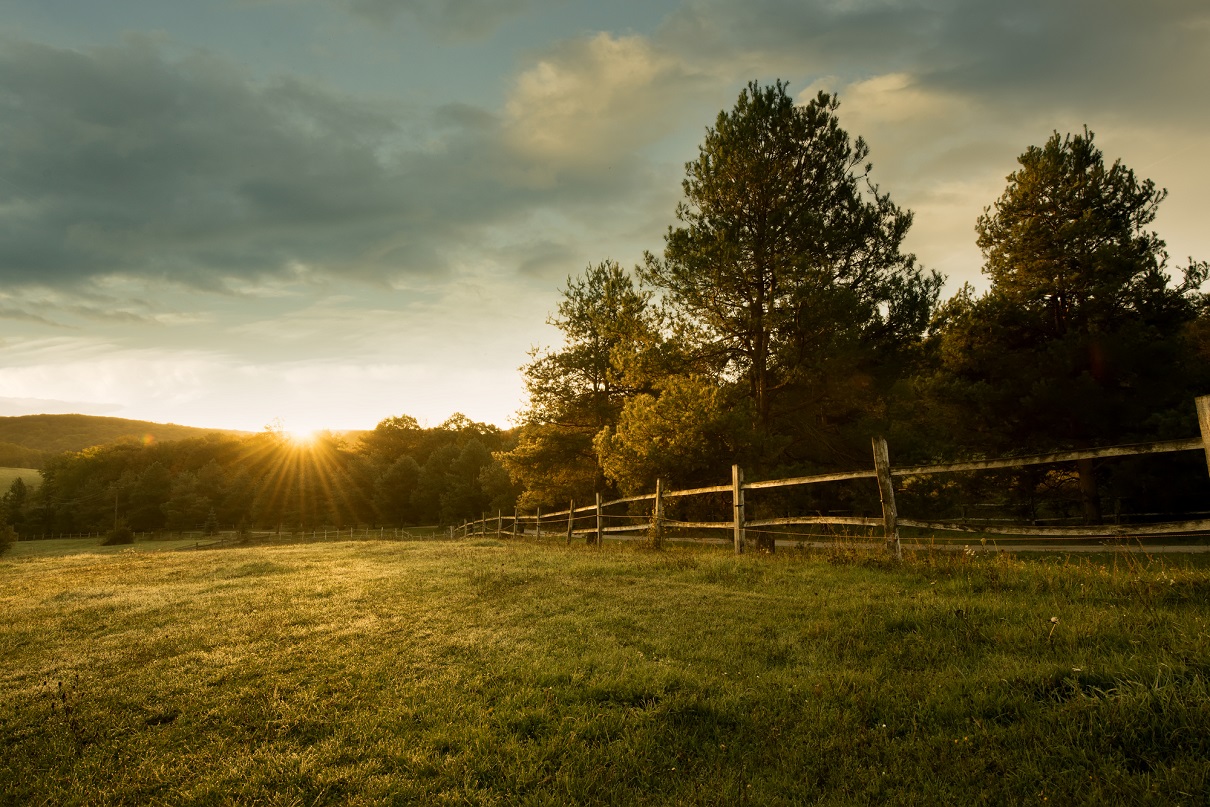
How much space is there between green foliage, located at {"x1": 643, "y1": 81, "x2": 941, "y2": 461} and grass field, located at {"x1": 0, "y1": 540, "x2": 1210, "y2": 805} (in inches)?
380

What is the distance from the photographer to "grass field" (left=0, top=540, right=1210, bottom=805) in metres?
3.21

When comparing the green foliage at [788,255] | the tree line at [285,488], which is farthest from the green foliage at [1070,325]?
the tree line at [285,488]

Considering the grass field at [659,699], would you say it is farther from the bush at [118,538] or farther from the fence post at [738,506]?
the bush at [118,538]

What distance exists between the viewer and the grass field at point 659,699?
126 inches

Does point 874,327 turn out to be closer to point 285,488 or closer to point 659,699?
point 659,699

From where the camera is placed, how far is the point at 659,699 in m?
4.20

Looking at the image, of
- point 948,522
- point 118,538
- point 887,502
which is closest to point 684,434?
point 887,502

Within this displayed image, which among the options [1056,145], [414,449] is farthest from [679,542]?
[414,449]

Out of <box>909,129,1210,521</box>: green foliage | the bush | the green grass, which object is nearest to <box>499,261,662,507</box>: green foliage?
<box>909,129,1210,521</box>: green foliage

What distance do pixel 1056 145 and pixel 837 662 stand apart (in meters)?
Result: 20.3

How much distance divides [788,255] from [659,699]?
14.5m

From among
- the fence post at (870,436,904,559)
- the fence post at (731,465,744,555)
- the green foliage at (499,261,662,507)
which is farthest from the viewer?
the green foliage at (499,261,662,507)

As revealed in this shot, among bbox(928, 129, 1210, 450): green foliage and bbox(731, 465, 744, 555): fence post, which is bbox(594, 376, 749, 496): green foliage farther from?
bbox(928, 129, 1210, 450): green foliage

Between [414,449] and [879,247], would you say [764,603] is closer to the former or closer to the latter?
[879,247]
